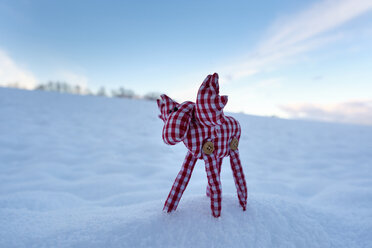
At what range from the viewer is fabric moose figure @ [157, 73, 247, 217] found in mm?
1016

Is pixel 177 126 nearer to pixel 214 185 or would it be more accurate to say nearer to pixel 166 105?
pixel 166 105

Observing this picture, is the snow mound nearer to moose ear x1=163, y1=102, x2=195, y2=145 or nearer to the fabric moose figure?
the fabric moose figure

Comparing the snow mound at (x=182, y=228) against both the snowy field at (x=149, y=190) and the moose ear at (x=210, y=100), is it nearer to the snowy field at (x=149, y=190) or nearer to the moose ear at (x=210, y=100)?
the snowy field at (x=149, y=190)

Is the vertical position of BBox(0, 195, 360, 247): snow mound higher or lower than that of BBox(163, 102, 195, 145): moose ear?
lower

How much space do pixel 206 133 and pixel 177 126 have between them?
0.17 metres

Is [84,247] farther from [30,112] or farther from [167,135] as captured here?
[30,112]

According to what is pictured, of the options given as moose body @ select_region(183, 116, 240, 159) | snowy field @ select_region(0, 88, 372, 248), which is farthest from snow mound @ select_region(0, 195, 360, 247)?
moose body @ select_region(183, 116, 240, 159)

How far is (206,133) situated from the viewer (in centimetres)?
113

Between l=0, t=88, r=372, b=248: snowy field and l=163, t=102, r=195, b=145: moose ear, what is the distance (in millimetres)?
435

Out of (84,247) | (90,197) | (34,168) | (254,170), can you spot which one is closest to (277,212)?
(84,247)

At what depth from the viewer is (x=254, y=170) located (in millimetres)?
3111

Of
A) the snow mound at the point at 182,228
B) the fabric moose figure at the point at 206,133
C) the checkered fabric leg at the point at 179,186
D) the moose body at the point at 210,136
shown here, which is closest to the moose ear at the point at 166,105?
the fabric moose figure at the point at 206,133

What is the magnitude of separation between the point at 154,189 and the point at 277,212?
50.9 inches

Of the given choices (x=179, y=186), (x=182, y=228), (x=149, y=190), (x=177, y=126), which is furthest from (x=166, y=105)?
(x=149, y=190)
